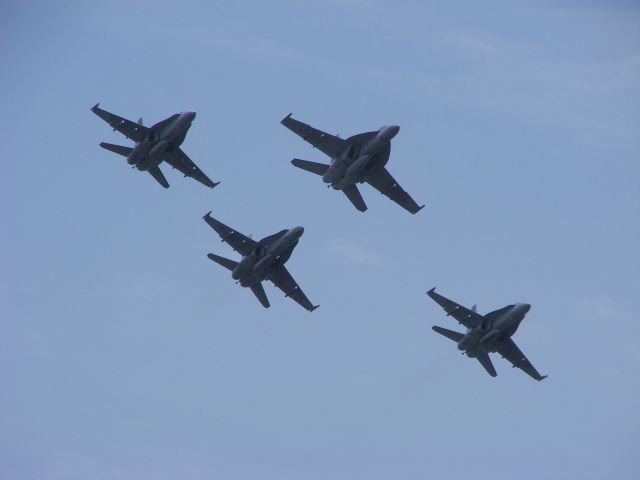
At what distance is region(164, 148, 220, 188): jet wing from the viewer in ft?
429

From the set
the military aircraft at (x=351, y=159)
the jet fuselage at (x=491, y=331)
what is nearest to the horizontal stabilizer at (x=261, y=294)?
the military aircraft at (x=351, y=159)

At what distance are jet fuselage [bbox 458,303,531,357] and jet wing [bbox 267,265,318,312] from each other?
48.9 feet

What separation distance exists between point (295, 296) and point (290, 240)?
9439 mm

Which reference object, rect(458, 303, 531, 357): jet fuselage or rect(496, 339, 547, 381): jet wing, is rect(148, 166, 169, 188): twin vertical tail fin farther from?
rect(496, 339, 547, 381): jet wing

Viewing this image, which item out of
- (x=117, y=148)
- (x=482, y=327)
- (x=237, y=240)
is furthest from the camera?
(x=117, y=148)

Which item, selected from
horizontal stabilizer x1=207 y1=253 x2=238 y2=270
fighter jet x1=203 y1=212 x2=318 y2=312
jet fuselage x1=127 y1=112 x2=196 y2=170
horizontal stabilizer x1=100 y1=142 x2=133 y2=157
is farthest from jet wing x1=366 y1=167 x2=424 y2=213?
horizontal stabilizer x1=100 y1=142 x2=133 y2=157

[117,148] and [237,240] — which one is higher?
[117,148]

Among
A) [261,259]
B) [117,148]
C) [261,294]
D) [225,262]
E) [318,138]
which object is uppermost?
[117,148]

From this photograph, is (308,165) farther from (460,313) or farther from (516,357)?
(516,357)

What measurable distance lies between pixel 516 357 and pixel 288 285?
20.6 metres

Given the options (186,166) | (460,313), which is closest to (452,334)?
(460,313)

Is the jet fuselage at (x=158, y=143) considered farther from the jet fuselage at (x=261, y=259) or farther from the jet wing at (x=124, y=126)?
the jet fuselage at (x=261, y=259)

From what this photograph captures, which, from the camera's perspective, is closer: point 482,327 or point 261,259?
point 482,327

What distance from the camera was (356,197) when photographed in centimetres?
12738
